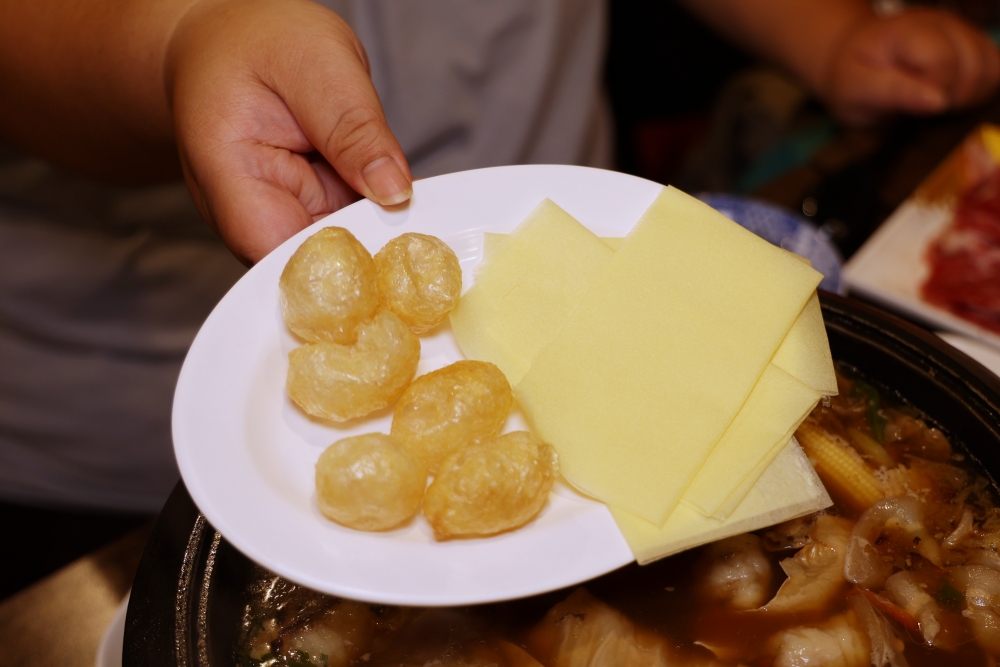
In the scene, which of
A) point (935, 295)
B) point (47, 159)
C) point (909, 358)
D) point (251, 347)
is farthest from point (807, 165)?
point (47, 159)

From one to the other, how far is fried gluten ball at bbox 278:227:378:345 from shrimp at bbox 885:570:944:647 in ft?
2.91

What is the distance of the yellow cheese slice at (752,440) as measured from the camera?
90 centimetres

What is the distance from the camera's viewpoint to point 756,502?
90cm

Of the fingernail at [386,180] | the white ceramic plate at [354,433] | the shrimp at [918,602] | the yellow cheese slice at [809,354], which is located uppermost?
the yellow cheese slice at [809,354]

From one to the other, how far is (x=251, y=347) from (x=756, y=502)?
2.39 feet

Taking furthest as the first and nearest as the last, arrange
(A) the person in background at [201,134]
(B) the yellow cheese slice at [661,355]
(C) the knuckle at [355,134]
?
(A) the person in background at [201,134] → (C) the knuckle at [355,134] → (B) the yellow cheese slice at [661,355]

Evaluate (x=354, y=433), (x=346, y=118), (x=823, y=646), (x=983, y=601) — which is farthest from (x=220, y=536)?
(x=983, y=601)

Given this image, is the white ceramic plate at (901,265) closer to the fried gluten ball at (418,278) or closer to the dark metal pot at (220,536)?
the dark metal pot at (220,536)

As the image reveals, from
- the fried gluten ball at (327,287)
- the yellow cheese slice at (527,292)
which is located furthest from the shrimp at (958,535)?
the fried gluten ball at (327,287)

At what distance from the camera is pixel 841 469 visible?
45.2 inches

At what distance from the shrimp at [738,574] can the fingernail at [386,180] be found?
0.74 m

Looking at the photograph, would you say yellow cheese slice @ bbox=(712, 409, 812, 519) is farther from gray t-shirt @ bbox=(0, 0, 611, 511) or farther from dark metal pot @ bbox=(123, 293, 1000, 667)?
gray t-shirt @ bbox=(0, 0, 611, 511)

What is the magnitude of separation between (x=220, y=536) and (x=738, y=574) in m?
0.76

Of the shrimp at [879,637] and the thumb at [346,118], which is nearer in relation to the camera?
the shrimp at [879,637]
